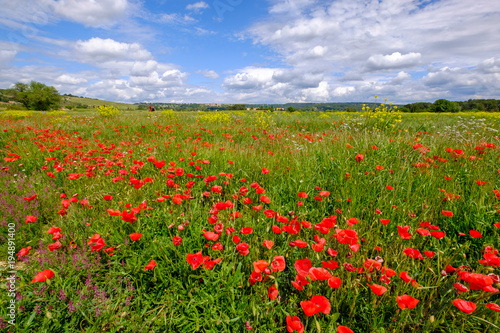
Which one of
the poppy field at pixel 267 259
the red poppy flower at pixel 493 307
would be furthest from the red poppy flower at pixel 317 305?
the red poppy flower at pixel 493 307

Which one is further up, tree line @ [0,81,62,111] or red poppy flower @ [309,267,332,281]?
tree line @ [0,81,62,111]

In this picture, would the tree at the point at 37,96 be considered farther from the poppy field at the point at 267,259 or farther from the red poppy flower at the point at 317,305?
the red poppy flower at the point at 317,305

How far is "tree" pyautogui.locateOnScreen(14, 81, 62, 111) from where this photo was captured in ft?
205

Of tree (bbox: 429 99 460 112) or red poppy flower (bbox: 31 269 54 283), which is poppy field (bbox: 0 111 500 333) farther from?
tree (bbox: 429 99 460 112)

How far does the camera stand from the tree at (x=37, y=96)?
62619mm

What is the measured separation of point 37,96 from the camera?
A: 206 feet

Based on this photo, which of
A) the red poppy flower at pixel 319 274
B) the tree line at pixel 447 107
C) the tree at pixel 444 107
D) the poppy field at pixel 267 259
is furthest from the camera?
the tree at pixel 444 107

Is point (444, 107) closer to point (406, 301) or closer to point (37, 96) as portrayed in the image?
point (406, 301)

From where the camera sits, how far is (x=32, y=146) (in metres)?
4.90

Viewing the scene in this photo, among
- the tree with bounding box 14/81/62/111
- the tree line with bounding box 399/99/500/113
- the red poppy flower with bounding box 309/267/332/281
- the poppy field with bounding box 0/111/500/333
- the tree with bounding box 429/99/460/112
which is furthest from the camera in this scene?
the tree with bounding box 14/81/62/111

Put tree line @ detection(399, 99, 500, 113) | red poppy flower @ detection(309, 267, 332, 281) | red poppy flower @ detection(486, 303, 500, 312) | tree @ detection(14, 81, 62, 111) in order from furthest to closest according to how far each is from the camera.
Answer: tree @ detection(14, 81, 62, 111) < tree line @ detection(399, 99, 500, 113) < red poppy flower @ detection(309, 267, 332, 281) < red poppy flower @ detection(486, 303, 500, 312)

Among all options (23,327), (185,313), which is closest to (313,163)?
(185,313)

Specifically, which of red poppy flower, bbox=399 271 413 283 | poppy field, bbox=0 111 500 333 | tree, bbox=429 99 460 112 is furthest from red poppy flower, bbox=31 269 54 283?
tree, bbox=429 99 460 112

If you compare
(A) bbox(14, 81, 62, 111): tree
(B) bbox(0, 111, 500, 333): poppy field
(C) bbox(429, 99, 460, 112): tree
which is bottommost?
(B) bbox(0, 111, 500, 333): poppy field
